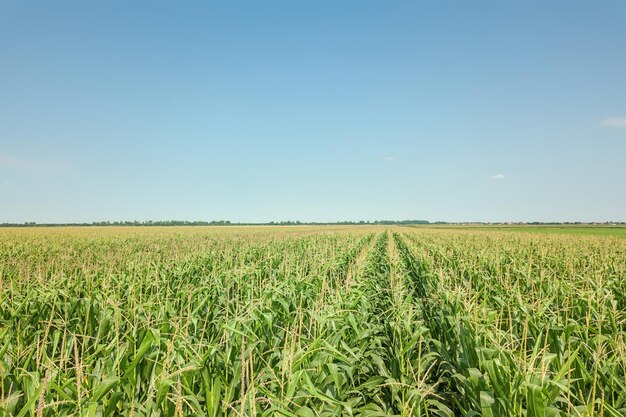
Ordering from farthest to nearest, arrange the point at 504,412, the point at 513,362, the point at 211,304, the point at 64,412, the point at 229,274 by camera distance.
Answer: the point at 229,274
the point at 211,304
the point at 513,362
the point at 504,412
the point at 64,412

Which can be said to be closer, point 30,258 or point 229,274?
point 229,274

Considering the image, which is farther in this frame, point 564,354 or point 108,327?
point 108,327

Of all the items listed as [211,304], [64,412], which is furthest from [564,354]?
[211,304]

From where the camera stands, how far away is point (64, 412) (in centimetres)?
257

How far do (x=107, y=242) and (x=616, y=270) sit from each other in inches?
1135

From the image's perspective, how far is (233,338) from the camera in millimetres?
3844

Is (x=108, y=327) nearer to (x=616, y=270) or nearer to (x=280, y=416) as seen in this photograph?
(x=280, y=416)

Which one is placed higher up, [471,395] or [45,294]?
[45,294]

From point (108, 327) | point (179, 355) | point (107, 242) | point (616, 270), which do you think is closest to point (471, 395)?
point (179, 355)

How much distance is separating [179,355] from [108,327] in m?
2.58

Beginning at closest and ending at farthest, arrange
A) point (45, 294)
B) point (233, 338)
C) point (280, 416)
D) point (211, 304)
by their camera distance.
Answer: point (280, 416) → point (233, 338) → point (45, 294) → point (211, 304)

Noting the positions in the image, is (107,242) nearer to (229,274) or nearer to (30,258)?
(30,258)

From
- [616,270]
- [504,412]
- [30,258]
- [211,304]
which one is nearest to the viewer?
[504,412]

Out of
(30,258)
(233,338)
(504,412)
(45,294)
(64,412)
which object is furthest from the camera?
(30,258)
